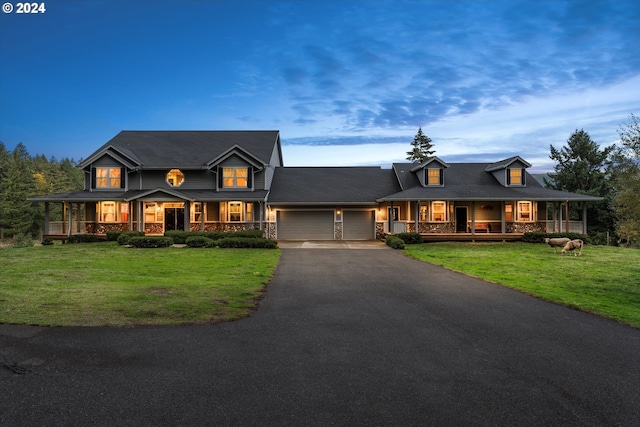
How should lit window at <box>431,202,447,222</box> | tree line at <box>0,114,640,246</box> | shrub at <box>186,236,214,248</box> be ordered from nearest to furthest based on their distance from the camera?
shrub at <box>186,236,214,248</box> < lit window at <box>431,202,447,222</box> < tree line at <box>0,114,640,246</box>

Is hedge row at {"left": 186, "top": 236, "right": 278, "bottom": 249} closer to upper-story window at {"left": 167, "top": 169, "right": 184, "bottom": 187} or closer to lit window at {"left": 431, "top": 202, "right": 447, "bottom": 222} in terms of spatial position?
upper-story window at {"left": 167, "top": 169, "right": 184, "bottom": 187}

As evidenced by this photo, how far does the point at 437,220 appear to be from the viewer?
27.7 m

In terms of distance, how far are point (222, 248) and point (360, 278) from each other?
1239 cm

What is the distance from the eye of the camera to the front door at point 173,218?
27156 mm

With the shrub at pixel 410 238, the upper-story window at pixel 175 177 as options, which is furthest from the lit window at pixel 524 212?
the upper-story window at pixel 175 177

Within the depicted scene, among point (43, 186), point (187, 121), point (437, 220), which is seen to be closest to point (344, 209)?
point (437, 220)

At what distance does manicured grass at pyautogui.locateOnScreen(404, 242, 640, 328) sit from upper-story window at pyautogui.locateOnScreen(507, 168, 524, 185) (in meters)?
9.55

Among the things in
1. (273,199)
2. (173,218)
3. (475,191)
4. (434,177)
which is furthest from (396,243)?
(173,218)

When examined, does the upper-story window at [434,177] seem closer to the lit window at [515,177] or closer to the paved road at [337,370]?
the lit window at [515,177]

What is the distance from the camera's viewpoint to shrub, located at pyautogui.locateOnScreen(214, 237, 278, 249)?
22.2 meters

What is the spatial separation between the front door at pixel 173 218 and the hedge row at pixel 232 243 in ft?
17.3

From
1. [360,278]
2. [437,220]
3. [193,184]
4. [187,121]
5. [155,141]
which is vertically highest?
[187,121]

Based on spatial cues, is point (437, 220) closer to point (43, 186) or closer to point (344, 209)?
point (344, 209)

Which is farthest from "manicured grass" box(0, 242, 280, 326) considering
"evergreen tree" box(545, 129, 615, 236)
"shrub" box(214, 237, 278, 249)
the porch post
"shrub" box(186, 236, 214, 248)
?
"evergreen tree" box(545, 129, 615, 236)
